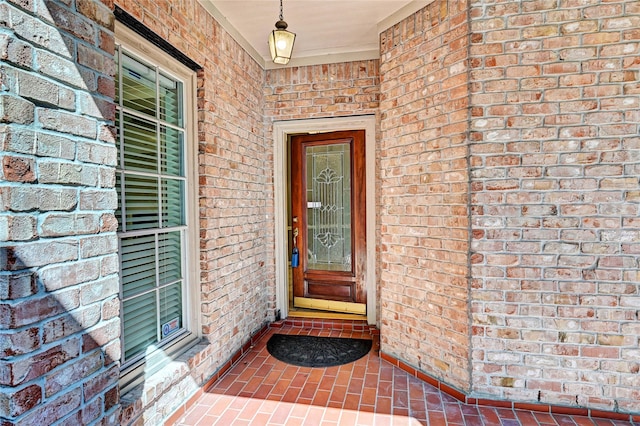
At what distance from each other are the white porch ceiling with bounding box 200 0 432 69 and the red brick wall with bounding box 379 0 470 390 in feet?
0.63

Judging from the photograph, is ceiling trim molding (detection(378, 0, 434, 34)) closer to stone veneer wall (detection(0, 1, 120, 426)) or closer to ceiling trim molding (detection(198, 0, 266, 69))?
ceiling trim molding (detection(198, 0, 266, 69))

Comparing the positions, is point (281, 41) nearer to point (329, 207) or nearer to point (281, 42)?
point (281, 42)

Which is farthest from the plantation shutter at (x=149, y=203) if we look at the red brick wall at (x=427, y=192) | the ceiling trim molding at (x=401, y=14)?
the ceiling trim molding at (x=401, y=14)

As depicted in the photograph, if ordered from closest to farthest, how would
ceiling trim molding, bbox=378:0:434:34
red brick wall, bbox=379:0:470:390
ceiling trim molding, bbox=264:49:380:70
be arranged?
red brick wall, bbox=379:0:470:390 < ceiling trim molding, bbox=378:0:434:34 < ceiling trim molding, bbox=264:49:380:70

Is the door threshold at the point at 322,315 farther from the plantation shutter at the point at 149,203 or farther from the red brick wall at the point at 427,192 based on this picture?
the plantation shutter at the point at 149,203

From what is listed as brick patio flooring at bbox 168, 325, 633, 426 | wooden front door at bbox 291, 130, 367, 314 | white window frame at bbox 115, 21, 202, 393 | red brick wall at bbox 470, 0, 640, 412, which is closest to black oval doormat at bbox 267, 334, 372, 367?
brick patio flooring at bbox 168, 325, 633, 426

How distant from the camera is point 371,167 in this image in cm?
362

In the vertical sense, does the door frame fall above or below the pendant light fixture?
below

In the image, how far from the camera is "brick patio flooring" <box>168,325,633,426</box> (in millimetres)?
2191

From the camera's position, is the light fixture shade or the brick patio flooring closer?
the brick patio flooring

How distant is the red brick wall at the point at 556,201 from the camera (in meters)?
2.15

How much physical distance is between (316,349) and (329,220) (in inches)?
58.3

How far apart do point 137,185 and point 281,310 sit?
238 cm

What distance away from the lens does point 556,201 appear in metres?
2.22
